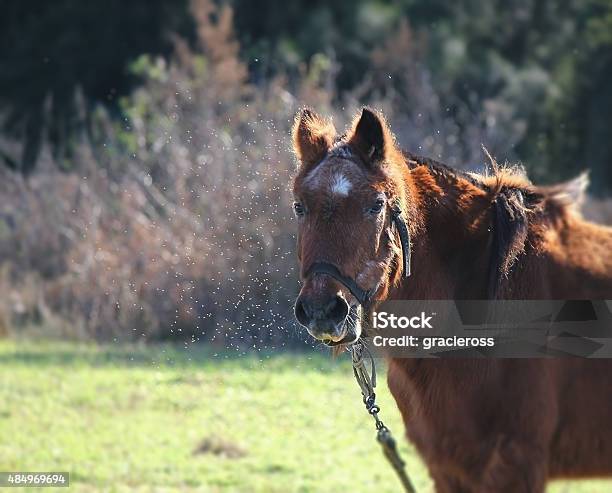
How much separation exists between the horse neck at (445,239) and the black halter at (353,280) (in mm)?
180

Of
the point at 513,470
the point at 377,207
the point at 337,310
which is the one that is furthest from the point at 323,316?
the point at 513,470

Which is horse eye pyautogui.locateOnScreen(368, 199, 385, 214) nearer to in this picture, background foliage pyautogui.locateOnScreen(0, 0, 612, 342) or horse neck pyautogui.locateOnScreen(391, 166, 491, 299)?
horse neck pyautogui.locateOnScreen(391, 166, 491, 299)

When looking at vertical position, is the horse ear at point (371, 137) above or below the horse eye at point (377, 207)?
above

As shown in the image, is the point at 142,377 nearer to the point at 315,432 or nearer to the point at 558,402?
the point at 315,432

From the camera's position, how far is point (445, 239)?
484cm

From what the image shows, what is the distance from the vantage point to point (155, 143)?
13328mm

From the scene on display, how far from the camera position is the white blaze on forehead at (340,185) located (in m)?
4.32

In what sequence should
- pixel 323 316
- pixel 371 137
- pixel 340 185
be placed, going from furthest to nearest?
1. pixel 371 137
2. pixel 340 185
3. pixel 323 316

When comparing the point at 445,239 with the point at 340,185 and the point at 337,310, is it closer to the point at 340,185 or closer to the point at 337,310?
the point at 340,185

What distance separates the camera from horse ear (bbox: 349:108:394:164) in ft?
14.8

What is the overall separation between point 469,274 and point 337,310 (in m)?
0.99

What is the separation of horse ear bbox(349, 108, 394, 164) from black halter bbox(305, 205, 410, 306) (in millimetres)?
230

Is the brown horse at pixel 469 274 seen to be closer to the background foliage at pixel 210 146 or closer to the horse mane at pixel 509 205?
the horse mane at pixel 509 205

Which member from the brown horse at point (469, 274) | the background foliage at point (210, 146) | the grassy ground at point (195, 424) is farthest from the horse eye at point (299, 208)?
the background foliage at point (210, 146)
